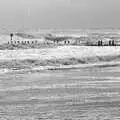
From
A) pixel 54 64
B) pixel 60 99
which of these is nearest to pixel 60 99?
pixel 60 99

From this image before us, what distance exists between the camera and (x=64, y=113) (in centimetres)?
696

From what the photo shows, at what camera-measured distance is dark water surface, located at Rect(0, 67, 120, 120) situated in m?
6.82

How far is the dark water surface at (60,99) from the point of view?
6.82 m

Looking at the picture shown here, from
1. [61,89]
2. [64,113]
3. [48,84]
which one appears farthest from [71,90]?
[64,113]

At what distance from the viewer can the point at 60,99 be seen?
27.5ft

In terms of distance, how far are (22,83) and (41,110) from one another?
391cm

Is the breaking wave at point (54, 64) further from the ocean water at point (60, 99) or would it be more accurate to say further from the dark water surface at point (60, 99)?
the dark water surface at point (60, 99)

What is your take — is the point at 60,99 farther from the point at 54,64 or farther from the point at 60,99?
the point at 54,64

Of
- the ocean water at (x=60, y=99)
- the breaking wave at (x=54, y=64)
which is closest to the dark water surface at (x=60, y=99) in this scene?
the ocean water at (x=60, y=99)

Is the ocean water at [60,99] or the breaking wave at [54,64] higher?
the breaking wave at [54,64]

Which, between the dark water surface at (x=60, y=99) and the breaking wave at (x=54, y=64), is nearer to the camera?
the dark water surface at (x=60, y=99)

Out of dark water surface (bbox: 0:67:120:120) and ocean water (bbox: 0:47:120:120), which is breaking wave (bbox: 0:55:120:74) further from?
dark water surface (bbox: 0:67:120:120)

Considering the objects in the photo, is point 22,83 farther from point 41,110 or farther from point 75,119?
point 75,119

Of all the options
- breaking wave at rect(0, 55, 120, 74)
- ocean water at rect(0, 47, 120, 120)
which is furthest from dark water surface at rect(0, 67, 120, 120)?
breaking wave at rect(0, 55, 120, 74)
